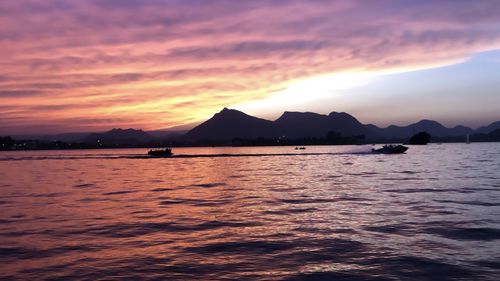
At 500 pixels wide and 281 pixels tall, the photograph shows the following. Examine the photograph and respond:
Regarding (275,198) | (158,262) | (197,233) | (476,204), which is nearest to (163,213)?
(197,233)

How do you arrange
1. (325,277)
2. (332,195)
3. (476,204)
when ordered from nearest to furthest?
(325,277)
(476,204)
(332,195)

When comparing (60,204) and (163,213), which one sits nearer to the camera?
(163,213)

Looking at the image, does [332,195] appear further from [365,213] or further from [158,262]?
[158,262]

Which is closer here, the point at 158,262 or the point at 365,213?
the point at 158,262

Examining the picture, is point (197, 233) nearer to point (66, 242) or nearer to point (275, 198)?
point (66, 242)

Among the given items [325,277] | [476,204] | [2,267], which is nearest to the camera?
[325,277]

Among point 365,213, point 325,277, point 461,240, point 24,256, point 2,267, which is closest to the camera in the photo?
point 325,277

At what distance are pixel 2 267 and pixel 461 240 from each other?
20844mm

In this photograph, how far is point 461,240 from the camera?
21.8 meters

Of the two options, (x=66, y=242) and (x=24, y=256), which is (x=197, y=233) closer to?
(x=66, y=242)

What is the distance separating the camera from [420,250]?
19750mm

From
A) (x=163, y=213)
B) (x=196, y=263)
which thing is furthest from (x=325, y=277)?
(x=163, y=213)

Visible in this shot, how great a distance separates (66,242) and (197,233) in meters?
6.78

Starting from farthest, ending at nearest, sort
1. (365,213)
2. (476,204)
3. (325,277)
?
(476,204) → (365,213) → (325,277)
